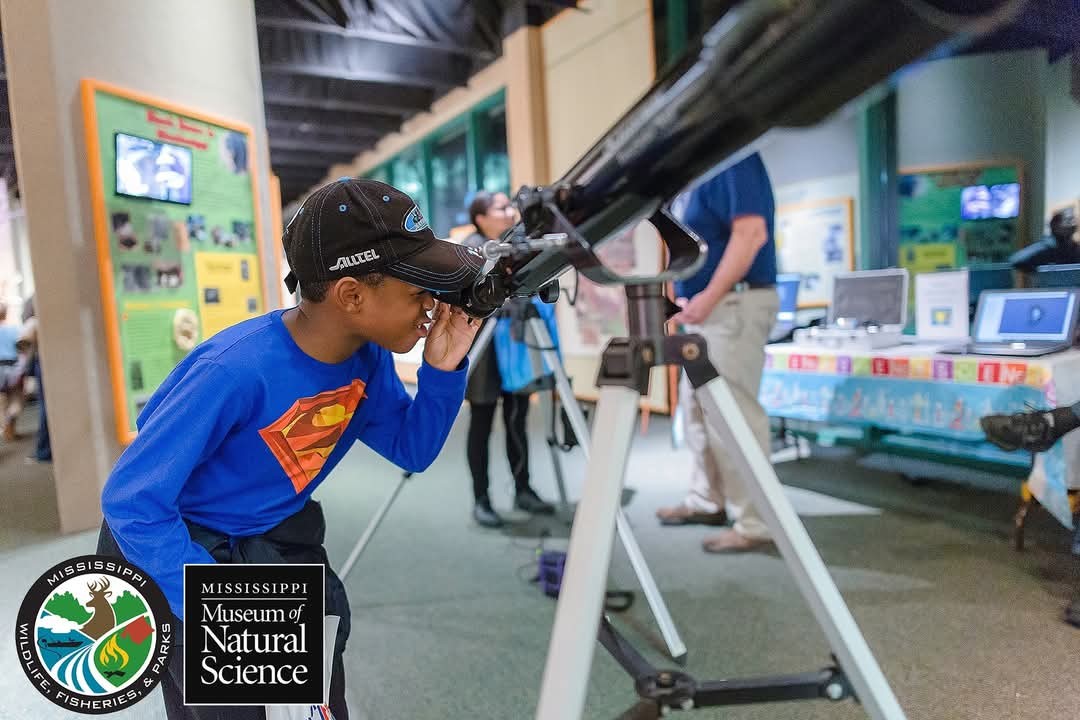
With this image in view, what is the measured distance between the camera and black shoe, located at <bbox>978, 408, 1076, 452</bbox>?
70.9 inches

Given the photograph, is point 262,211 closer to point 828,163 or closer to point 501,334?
point 501,334

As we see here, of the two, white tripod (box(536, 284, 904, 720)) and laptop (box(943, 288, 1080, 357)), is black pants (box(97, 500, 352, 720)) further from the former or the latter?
laptop (box(943, 288, 1080, 357))

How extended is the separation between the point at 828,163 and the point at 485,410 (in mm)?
2362

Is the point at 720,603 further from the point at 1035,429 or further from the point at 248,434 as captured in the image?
the point at 248,434

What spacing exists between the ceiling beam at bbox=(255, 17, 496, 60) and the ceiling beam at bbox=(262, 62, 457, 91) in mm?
322

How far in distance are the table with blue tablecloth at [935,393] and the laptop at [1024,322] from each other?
0.09m

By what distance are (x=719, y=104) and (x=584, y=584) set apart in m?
0.40

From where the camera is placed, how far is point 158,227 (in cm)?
275

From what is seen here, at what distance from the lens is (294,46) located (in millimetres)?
5539

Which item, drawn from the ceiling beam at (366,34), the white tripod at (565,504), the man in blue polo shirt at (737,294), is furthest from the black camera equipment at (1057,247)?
the ceiling beam at (366,34)

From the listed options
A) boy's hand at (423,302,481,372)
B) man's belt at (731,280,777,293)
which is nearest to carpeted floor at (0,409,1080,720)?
boy's hand at (423,302,481,372)

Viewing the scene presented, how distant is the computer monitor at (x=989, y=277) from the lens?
3.03 m

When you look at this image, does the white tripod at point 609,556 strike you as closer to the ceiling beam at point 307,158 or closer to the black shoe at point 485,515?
the black shoe at point 485,515

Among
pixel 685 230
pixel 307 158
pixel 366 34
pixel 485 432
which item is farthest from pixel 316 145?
pixel 685 230
